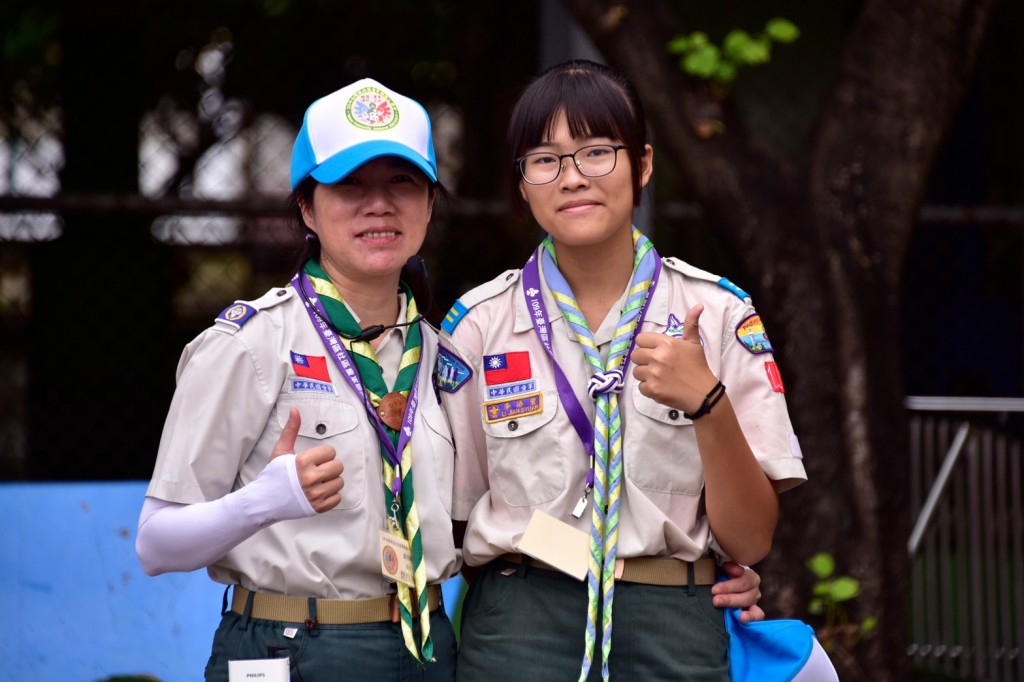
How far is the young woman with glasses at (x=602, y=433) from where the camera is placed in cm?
250

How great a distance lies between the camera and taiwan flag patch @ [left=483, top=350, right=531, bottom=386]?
8.80ft

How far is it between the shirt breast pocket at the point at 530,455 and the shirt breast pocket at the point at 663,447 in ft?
0.46

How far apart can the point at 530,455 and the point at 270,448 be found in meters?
0.55

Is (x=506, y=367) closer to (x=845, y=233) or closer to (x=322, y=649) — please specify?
(x=322, y=649)

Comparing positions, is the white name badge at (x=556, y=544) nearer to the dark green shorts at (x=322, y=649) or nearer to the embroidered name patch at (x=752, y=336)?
the dark green shorts at (x=322, y=649)

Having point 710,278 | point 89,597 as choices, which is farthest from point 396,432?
point 89,597

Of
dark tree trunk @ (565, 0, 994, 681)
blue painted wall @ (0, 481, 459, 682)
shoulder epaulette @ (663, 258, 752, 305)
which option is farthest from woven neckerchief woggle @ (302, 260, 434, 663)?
dark tree trunk @ (565, 0, 994, 681)

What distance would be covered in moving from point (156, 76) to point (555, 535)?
610 cm

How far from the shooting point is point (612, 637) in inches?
99.4

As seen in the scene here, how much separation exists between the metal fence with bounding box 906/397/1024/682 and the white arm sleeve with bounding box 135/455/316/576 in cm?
370

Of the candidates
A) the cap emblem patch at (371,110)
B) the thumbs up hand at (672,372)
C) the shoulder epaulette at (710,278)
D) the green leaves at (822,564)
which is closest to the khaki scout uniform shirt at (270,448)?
the cap emblem patch at (371,110)

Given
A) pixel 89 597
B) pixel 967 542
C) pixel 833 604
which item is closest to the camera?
pixel 89 597

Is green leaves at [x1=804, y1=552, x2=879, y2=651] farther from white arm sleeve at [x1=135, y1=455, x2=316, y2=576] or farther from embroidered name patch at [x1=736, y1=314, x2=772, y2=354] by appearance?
white arm sleeve at [x1=135, y1=455, x2=316, y2=576]

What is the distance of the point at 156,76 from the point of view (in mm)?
7742
